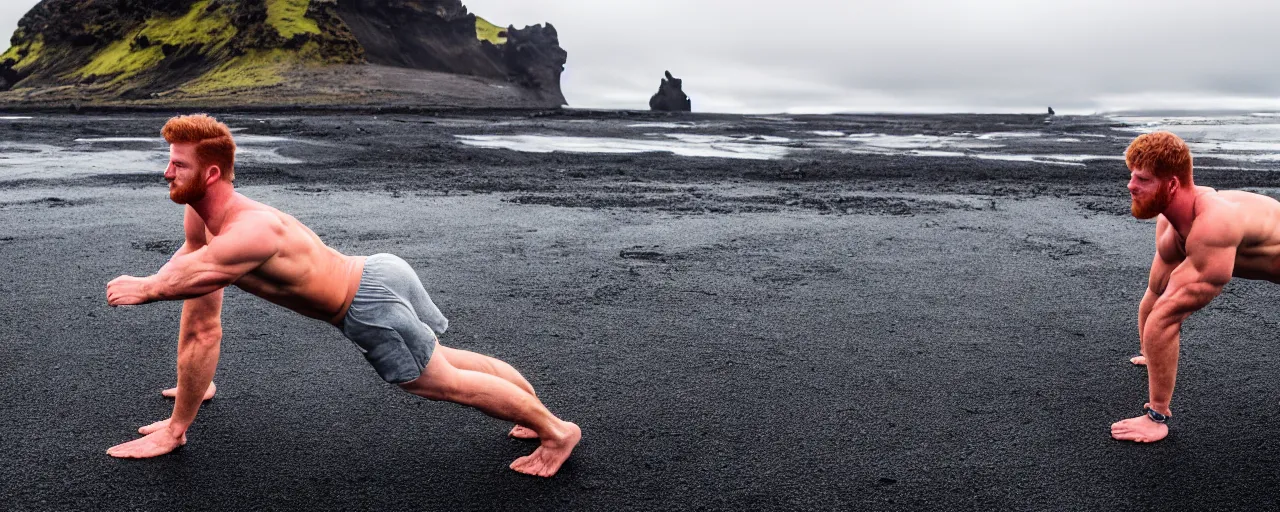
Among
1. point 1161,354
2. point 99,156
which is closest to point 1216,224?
point 1161,354

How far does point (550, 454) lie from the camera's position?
11.0 feet

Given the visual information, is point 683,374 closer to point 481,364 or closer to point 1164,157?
point 481,364

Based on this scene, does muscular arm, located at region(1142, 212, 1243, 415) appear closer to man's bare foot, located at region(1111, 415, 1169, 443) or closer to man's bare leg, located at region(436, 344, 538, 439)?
man's bare foot, located at region(1111, 415, 1169, 443)

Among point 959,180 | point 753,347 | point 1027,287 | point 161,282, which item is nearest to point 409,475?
point 161,282

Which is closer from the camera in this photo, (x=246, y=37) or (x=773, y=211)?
(x=773, y=211)

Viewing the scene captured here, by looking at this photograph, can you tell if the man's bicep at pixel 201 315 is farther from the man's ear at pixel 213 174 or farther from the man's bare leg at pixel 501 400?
the man's bare leg at pixel 501 400

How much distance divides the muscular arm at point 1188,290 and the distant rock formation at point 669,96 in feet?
313

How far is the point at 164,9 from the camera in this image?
255ft

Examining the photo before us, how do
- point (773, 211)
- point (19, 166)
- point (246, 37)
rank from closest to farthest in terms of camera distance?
point (773, 211) < point (19, 166) < point (246, 37)

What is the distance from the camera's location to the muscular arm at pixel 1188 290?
335 centimetres

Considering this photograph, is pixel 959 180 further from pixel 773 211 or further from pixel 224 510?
pixel 224 510

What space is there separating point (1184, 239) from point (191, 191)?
146 inches

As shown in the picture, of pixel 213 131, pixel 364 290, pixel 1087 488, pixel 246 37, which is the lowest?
pixel 1087 488

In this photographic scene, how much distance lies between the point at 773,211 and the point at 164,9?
83.2m
